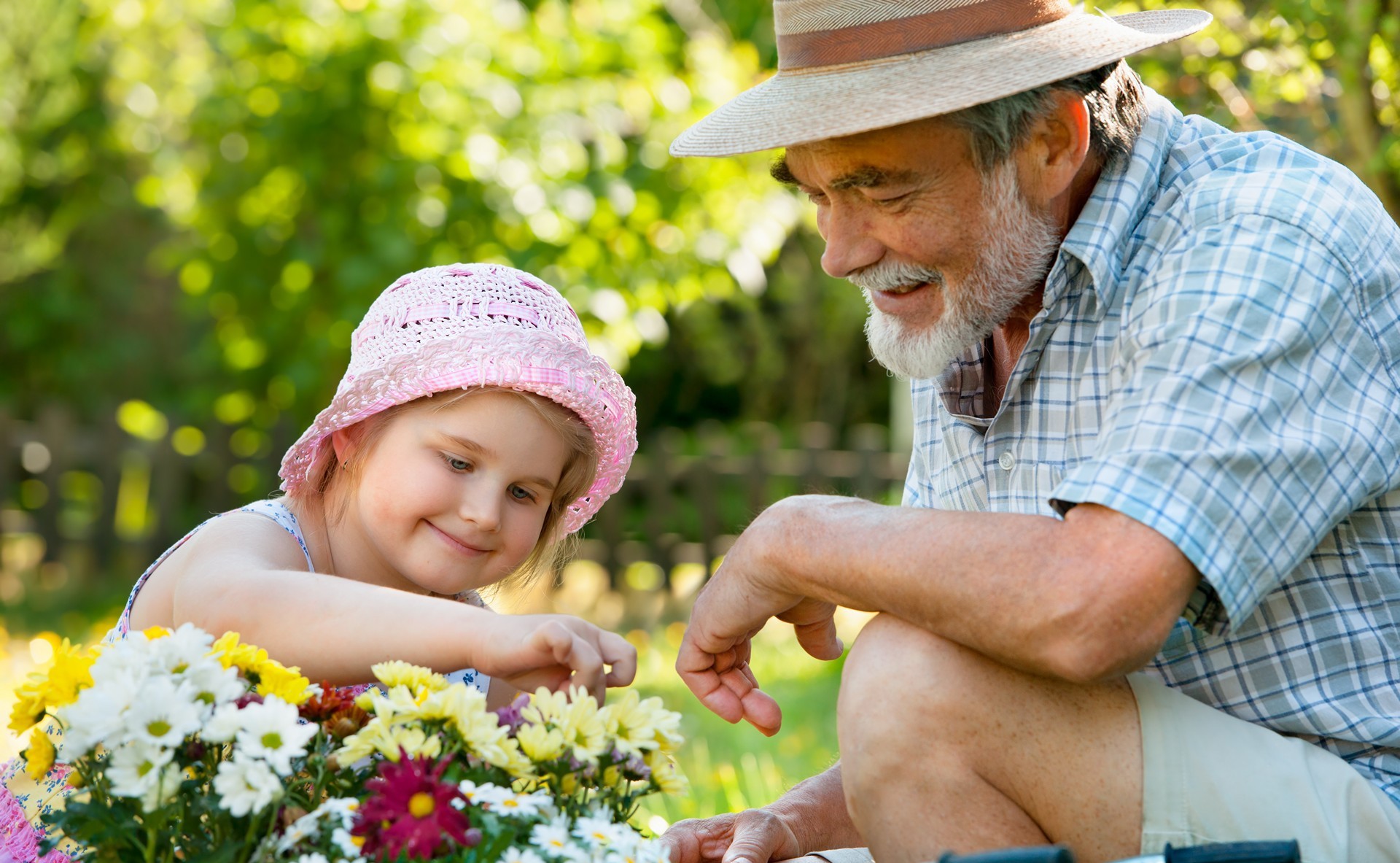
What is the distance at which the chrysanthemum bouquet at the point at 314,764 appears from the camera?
142 cm

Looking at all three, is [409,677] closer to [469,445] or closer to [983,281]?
[469,445]

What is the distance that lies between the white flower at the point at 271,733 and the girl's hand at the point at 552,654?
1.10 ft

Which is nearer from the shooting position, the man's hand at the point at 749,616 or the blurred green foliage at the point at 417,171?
the man's hand at the point at 749,616

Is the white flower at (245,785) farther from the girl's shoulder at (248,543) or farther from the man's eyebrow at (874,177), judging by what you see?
the man's eyebrow at (874,177)

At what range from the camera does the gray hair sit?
2.07m

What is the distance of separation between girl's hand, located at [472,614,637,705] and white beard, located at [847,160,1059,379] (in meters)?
0.75

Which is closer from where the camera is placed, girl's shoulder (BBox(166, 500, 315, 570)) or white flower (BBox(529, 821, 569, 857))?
white flower (BBox(529, 821, 569, 857))

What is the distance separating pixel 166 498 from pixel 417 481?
19.6 ft

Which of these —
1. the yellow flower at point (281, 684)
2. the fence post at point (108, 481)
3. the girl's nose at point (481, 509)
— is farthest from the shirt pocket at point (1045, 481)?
the fence post at point (108, 481)

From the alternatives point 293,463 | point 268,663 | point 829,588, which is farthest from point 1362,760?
point 293,463

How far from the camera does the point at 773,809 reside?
2334 millimetres

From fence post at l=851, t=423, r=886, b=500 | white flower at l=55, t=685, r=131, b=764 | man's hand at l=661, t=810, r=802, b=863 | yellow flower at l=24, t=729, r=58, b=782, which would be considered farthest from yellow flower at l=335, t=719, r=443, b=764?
fence post at l=851, t=423, r=886, b=500

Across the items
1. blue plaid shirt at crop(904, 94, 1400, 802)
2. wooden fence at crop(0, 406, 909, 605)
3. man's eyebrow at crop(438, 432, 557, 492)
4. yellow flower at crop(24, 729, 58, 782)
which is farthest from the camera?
wooden fence at crop(0, 406, 909, 605)

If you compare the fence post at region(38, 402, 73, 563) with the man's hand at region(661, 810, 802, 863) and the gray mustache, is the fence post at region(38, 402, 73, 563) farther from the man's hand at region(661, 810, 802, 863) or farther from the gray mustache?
the gray mustache
